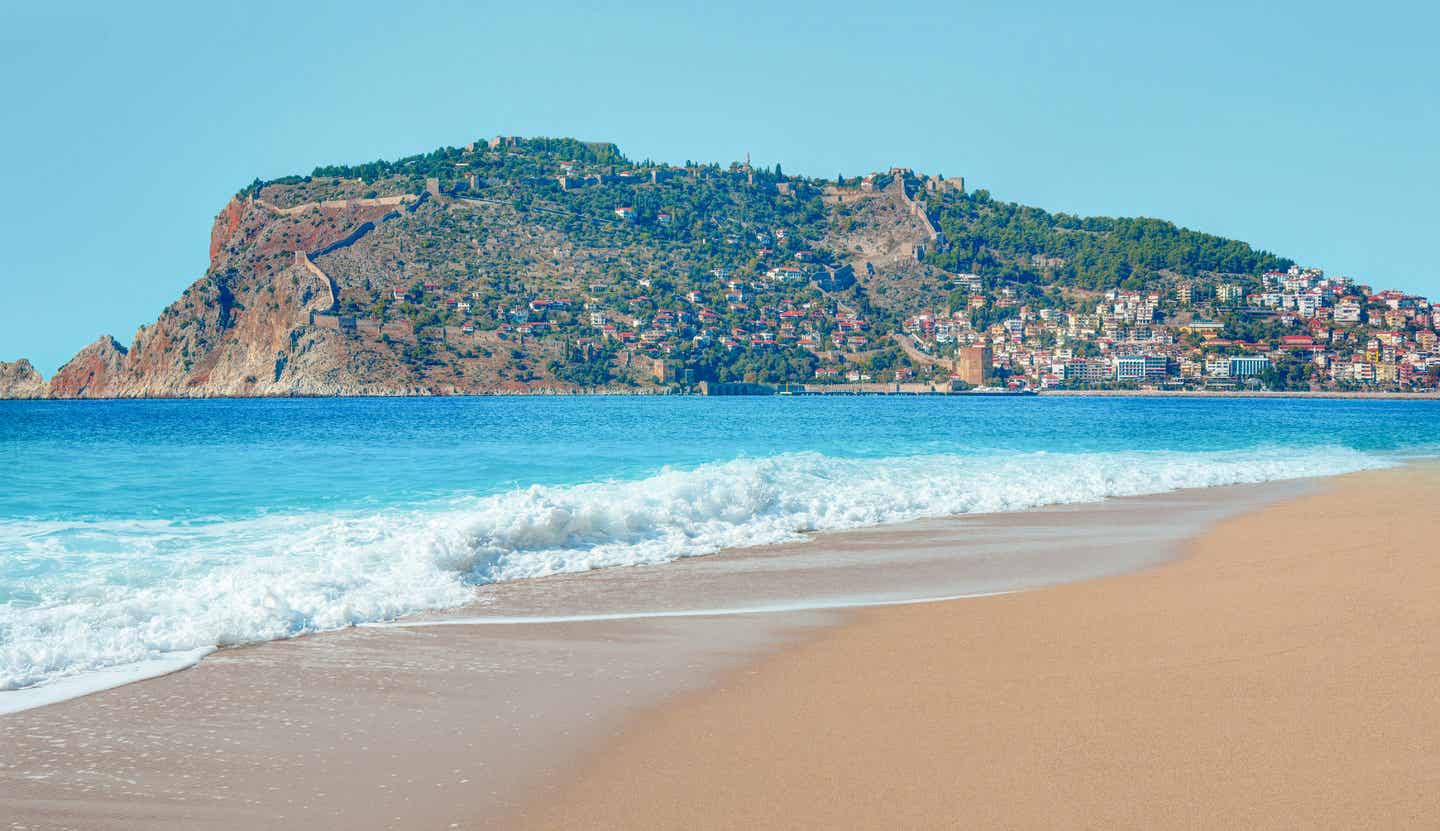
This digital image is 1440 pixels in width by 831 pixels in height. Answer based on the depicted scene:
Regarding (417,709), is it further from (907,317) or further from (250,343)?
(250,343)

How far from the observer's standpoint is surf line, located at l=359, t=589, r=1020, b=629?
692 centimetres

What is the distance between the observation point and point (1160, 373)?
116688 millimetres

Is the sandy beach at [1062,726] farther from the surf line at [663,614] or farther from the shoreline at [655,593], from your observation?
the shoreline at [655,593]

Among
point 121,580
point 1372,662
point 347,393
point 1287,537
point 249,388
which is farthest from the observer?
point 249,388

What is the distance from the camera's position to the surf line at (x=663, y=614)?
6.92 metres

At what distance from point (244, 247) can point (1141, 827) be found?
14955 cm

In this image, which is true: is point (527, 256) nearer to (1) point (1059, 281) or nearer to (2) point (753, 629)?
(1) point (1059, 281)

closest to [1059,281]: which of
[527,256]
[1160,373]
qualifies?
[1160,373]

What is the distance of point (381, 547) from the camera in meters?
8.94

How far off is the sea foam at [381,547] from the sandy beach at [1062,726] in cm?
298

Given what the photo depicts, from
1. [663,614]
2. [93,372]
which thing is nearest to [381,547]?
[663,614]

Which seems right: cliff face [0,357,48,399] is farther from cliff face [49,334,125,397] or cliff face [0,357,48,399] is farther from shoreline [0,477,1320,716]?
shoreline [0,477,1320,716]

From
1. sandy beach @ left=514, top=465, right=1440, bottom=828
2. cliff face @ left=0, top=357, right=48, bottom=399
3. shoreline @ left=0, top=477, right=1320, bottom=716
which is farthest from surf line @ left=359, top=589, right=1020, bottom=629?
cliff face @ left=0, top=357, right=48, bottom=399

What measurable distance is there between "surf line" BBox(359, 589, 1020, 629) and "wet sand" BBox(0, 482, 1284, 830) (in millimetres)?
36
